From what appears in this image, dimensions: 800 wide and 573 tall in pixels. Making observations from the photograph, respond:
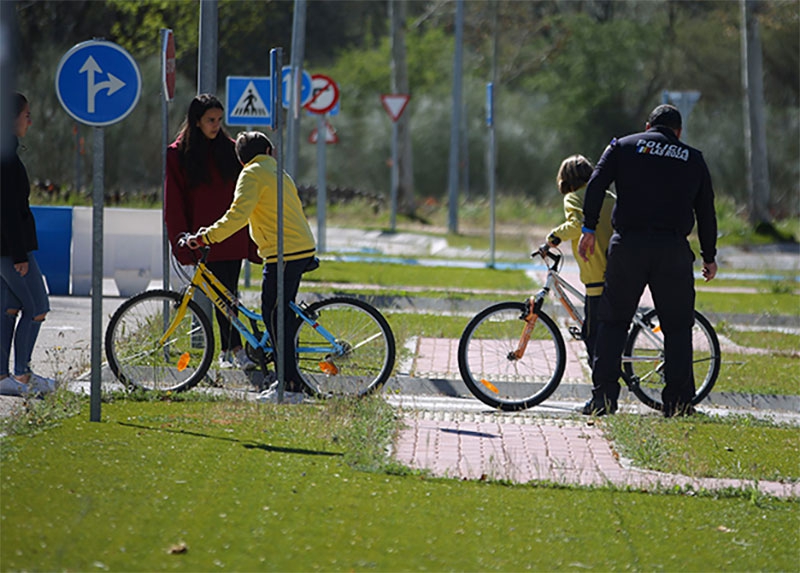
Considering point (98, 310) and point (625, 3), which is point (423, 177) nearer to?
point (625, 3)

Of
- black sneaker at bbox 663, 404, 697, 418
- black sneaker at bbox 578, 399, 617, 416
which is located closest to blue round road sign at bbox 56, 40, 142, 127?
black sneaker at bbox 578, 399, 617, 416

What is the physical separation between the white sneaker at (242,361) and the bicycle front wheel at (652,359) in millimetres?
2510

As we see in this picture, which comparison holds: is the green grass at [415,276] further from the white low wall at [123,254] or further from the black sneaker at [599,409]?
the black sneaker at [599,409]

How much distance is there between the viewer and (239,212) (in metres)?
8.36

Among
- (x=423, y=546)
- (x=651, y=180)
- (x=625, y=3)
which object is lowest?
(x=423, y=546)

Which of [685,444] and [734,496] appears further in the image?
[685,444]

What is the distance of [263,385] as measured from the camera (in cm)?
891

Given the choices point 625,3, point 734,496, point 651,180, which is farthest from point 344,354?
point 625,3

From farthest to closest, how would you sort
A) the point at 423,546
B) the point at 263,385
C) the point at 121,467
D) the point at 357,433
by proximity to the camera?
the point at 263,385
the point at 357,433
the point at 121,467
the point at 423,546

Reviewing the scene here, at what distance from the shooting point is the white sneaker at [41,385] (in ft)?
26.7

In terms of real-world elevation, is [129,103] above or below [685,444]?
above

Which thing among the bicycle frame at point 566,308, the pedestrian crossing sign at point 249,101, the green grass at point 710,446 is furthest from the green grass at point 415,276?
the green grass at point 710,446

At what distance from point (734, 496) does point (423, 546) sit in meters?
1.83

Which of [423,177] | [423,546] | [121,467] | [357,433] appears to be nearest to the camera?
[423,546]
